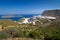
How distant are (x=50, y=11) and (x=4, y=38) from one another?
83557mm

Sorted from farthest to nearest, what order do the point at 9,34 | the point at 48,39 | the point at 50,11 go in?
1. the point at 50,11
2. the point at 48,39
3. the point at 9,34

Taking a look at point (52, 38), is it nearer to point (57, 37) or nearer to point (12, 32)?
point (57, 37)

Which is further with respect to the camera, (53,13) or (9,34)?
(53,13)

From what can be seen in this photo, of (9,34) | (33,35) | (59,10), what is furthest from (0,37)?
(59,10)

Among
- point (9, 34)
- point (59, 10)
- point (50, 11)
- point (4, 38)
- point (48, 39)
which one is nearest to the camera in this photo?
point (4, 38)

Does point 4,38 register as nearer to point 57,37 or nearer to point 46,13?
point 57,37

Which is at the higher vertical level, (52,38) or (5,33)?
(5,33)

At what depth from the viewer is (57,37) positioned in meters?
12.3

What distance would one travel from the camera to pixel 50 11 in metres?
93.1

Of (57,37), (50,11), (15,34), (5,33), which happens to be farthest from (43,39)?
(50,11)

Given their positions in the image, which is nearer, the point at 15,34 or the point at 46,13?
the point at 15,34

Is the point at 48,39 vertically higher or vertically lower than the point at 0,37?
lower

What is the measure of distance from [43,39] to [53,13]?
258 feet

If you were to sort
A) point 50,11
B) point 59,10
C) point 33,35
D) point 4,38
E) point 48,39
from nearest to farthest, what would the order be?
point 4,38
point 48,39
point 33,35
point 59,10
point 50,11
